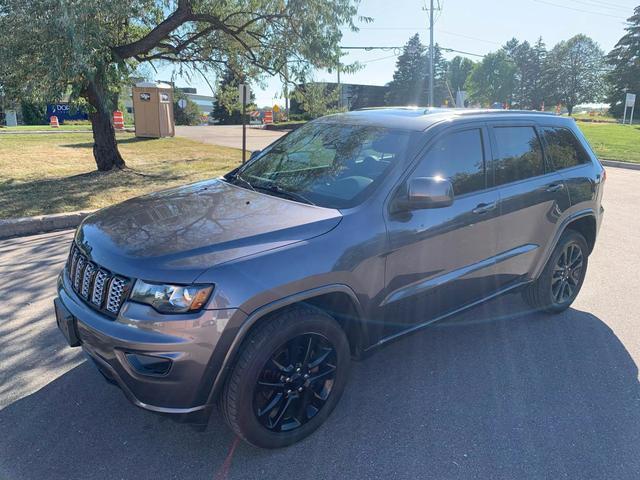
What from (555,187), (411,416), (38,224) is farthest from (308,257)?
(38,224)

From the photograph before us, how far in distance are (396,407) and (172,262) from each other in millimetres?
1686

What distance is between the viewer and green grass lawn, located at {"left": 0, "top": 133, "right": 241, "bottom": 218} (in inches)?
326

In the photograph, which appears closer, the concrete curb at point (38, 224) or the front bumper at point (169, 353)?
the front bumper at point (169, 353)

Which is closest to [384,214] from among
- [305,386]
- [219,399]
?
[305,386]

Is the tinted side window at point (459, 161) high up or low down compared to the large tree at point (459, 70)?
down

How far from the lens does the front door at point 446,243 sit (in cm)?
302

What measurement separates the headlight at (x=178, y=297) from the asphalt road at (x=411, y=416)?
894 millimetres

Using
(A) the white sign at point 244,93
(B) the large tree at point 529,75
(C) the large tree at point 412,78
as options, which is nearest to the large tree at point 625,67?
(B) the large tree at point 529,75

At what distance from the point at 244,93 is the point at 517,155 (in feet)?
26.0

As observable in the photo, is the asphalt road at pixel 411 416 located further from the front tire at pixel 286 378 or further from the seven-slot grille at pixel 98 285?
the seven-slot grille at pixel 98 285

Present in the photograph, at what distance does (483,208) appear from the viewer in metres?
3.49

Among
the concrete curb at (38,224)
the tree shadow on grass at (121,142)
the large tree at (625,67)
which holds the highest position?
the large tree at (625,67)

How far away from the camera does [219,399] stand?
2486 millimetres

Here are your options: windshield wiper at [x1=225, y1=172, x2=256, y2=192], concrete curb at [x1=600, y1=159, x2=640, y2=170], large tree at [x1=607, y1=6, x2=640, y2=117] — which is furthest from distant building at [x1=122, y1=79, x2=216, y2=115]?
large tree at [x1=607, y1=6, x2=640, y2=117]
